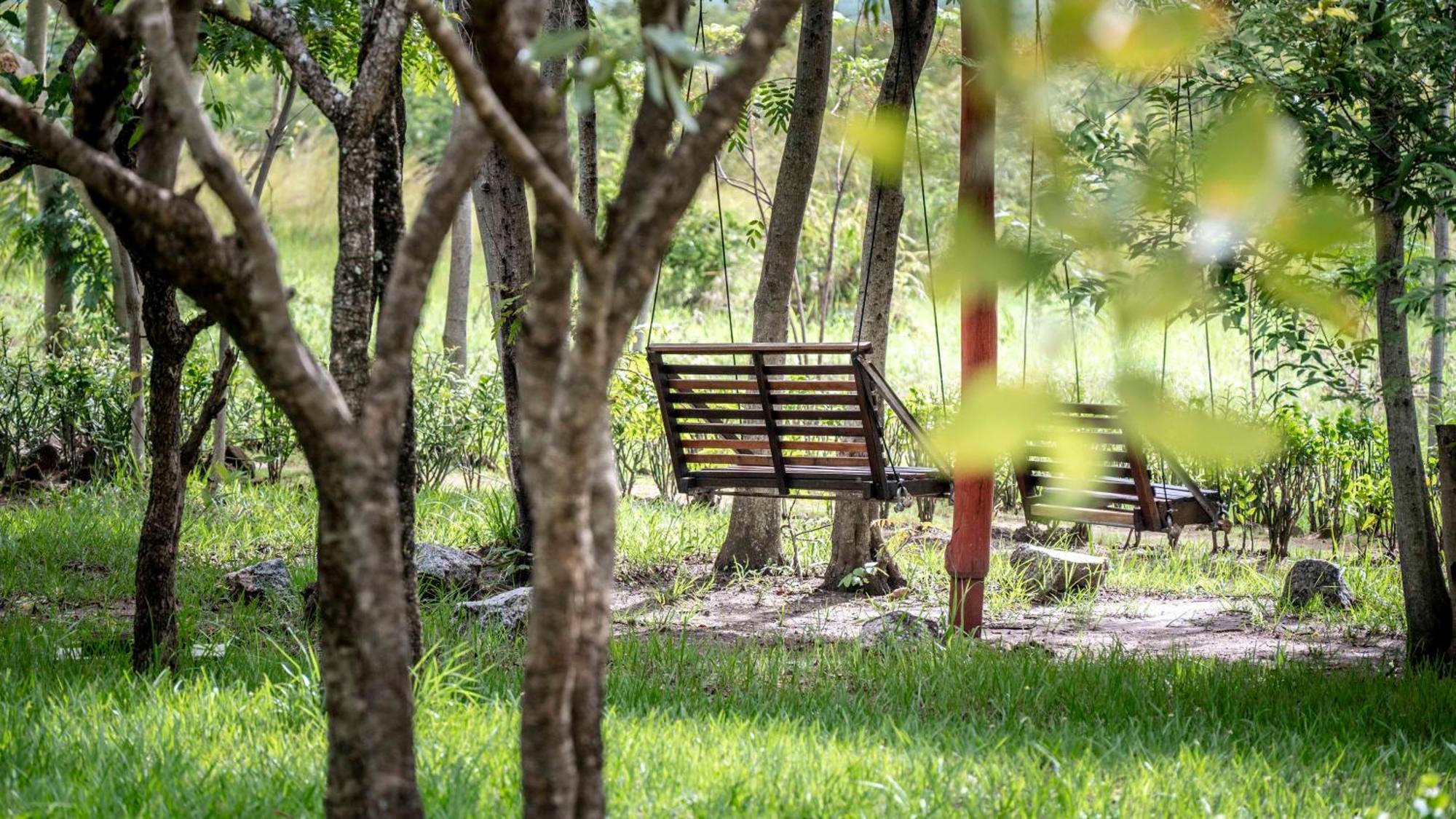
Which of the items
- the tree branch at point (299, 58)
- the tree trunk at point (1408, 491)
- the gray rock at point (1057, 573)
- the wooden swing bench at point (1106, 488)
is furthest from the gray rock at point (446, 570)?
the tree trunk at point (1408, 491)

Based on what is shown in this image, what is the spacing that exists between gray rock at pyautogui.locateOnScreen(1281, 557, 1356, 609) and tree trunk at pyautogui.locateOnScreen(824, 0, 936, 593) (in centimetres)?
180

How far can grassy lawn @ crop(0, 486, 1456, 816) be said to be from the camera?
2.69m

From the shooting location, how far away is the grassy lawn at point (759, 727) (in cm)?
269

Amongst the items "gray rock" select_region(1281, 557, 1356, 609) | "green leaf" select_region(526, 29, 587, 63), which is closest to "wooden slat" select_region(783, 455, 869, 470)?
"gray rock" select_region(1281, 557, 1356, 609)

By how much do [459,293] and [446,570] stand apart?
4783 millimetres

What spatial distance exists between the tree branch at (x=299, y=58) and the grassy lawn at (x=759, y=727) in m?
1.39

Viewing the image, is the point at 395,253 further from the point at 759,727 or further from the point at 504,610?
the point at 504,610

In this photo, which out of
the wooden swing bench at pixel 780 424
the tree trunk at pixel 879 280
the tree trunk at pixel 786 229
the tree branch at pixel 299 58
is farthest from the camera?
the tree trunk at pixel 786 229

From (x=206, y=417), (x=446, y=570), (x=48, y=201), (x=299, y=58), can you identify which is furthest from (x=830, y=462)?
(x=48, y=201)

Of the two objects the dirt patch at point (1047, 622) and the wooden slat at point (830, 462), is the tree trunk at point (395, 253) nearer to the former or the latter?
the dirt patch at point (1047, 622)

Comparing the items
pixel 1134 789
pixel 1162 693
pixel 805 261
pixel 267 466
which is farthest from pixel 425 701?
pixel 805 261

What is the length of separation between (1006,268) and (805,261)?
773 inches

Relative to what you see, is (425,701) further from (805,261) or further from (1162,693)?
(805,261)

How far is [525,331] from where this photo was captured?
5.96ft
